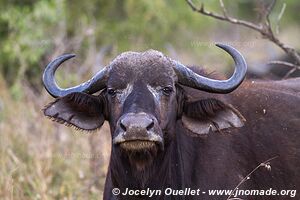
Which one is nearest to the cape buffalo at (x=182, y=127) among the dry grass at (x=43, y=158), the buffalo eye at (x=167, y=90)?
the buffalo eye at (x=167, y=90)

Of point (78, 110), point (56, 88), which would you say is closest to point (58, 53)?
point (56, 88)

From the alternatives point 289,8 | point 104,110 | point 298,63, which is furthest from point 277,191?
point 289,8

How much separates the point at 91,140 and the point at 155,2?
7623 millimetres

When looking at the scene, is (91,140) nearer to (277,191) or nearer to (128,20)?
(277,191)

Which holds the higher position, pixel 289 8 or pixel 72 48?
pixel 289 8

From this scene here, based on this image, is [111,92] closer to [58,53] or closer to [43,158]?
[43,158]

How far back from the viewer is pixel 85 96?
306 inches

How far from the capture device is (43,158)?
11.2m

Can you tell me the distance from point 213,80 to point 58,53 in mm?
6431

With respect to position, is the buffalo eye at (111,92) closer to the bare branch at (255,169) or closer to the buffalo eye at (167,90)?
the buffalo eye at (167,90)

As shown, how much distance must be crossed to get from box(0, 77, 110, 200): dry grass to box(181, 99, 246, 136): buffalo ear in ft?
9.68

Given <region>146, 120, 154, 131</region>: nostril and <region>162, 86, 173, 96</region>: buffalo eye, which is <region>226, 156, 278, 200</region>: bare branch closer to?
<region>162, 86, 173, 96</region>: buffalo eye

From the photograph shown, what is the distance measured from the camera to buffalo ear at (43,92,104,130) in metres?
7.78

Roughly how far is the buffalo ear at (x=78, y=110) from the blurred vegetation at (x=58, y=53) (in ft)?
7.43
